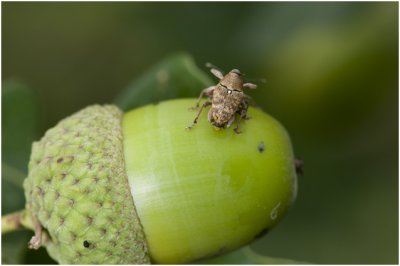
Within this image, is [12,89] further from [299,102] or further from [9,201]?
[299,102]

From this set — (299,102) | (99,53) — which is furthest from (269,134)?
(99,53)

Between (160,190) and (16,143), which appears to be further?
(16,143)

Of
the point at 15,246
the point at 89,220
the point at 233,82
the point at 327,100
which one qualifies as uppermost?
the point at 233,82

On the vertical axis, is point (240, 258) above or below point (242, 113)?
below

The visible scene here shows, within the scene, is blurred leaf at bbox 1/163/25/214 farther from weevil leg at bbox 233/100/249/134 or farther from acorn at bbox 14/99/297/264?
weevil leg at bbox 233/100/249/134

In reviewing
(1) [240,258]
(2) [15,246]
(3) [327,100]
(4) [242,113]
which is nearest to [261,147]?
(4) [242,113]

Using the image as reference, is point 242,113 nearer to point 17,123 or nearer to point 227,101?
point 227,101

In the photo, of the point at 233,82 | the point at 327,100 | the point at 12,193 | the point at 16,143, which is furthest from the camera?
the point at 327,100

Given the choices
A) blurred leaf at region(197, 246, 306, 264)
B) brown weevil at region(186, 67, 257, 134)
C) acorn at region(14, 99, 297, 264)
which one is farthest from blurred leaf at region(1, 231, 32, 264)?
brown weevil at region(186, 67, 257, 134)
